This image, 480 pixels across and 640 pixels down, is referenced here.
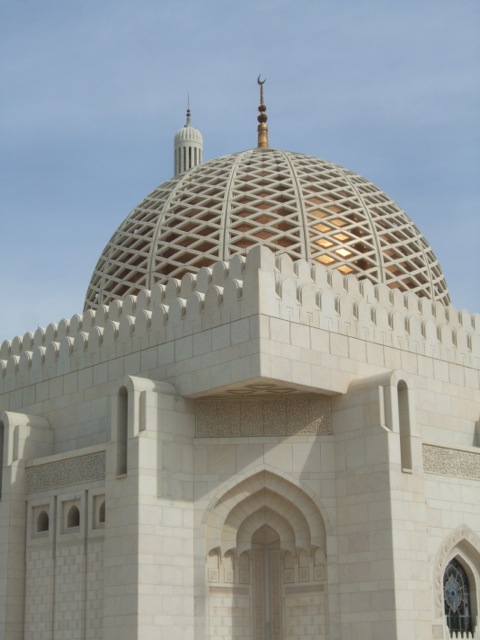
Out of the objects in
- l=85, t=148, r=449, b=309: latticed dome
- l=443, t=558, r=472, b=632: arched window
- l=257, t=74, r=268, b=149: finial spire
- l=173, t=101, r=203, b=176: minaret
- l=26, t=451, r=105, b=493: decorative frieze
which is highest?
l=173, t=101, r=203, b=176: minaret

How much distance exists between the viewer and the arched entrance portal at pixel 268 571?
11.8 m

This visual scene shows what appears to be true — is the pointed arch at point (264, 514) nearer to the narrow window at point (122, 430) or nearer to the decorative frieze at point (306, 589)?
the decorative frieze at point (306, 589)

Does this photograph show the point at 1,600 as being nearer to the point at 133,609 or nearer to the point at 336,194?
the point at 133,609

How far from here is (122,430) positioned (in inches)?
463

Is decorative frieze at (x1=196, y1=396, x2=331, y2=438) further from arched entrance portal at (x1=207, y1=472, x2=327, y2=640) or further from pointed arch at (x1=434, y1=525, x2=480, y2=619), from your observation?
pointed arch at (x1=434, y1=525, x2=480, y2=619)

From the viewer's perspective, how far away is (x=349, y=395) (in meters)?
12.0

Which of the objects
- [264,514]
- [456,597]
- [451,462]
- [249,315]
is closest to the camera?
[249,315]

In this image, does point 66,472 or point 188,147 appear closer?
point 66,472

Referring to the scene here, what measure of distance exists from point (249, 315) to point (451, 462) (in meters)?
3.10

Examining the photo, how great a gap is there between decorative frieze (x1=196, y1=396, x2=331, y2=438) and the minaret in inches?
739

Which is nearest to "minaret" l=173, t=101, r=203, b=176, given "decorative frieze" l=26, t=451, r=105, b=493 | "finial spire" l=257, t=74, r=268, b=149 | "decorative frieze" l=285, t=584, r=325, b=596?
"finial spire" l=257, t=74, r=268, b=149

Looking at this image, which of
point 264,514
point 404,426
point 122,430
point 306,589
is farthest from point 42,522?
point 404,426

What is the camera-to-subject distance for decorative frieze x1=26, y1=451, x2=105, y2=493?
40.4 feet

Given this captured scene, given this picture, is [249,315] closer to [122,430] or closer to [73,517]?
[122,430]
